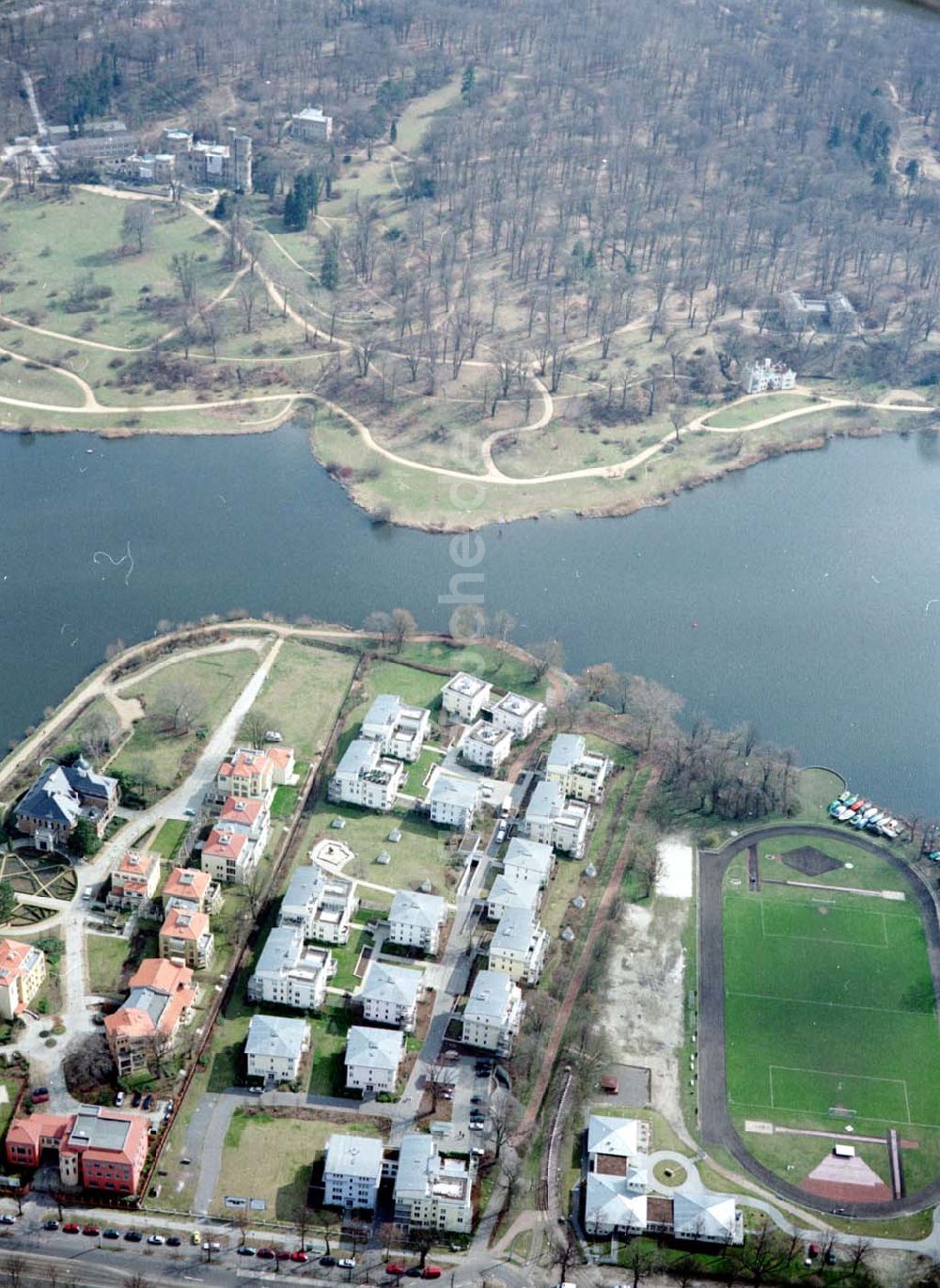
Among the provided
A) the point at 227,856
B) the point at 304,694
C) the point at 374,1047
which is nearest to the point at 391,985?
the point at 374,1047

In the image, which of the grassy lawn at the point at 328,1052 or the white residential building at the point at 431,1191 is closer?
the white residential building at the point at 431,1191

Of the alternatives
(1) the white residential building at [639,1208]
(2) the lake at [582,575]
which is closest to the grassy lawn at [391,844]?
(1) the white residential building at [639,1208]

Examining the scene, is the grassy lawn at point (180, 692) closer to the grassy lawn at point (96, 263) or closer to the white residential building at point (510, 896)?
the white residential building at point (510, 896)

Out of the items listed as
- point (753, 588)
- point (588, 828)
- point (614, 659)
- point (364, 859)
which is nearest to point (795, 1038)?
point (588, 828)

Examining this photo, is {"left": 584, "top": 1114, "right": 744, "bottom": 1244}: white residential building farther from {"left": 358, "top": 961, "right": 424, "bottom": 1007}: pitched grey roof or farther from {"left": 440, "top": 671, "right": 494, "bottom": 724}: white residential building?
{"left": 440, "top": 671, "right": 494, "bottom": 724}: white residential building

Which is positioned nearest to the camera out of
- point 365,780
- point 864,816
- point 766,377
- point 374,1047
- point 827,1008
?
point 374,1047

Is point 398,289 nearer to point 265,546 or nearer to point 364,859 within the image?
point 265,546

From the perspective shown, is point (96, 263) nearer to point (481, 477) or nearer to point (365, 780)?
point (481, 477)
